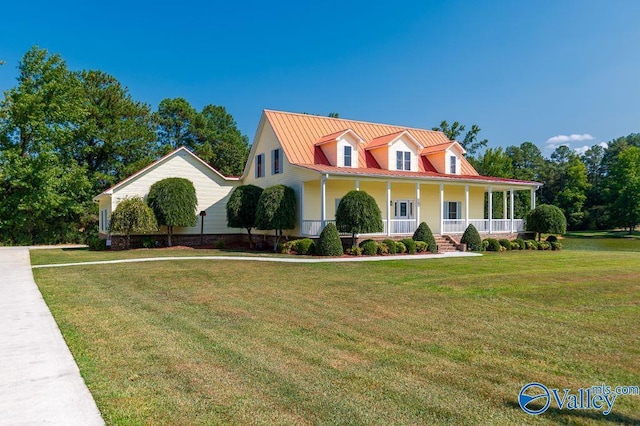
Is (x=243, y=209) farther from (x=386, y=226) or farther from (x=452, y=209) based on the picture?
(x=452, y=209)

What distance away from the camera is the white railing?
22138 mm

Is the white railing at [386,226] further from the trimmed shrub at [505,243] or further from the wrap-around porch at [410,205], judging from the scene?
the trimmed shrub at [505,243]

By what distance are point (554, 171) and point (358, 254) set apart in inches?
2232

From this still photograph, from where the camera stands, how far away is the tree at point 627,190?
163ft

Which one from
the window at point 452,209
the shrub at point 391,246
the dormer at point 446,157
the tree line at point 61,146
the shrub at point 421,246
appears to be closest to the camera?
the shrub at point 391,246

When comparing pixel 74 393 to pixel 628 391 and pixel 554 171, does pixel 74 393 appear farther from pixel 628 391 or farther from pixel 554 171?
pixel 554 171

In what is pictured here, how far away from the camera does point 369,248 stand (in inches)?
785

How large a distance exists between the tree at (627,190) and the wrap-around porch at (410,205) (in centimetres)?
3142

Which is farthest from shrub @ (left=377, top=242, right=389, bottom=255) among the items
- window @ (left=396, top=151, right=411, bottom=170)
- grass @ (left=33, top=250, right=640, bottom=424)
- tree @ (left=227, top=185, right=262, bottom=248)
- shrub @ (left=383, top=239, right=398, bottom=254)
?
grass @ (left=33, top=250, right=640, bottom=424)

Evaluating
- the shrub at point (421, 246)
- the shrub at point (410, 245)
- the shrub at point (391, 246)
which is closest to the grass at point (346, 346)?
the shrub at point (391, 246)

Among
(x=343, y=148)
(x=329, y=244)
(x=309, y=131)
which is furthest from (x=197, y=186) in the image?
(x=329, y=244)

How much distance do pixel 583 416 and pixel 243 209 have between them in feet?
73.2

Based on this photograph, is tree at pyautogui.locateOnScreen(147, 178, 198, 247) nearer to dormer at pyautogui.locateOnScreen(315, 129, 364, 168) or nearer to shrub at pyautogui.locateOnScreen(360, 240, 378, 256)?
dormer at pyautogui.locateOnScreen(315, 129, 364, 168)

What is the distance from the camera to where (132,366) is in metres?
5.06
